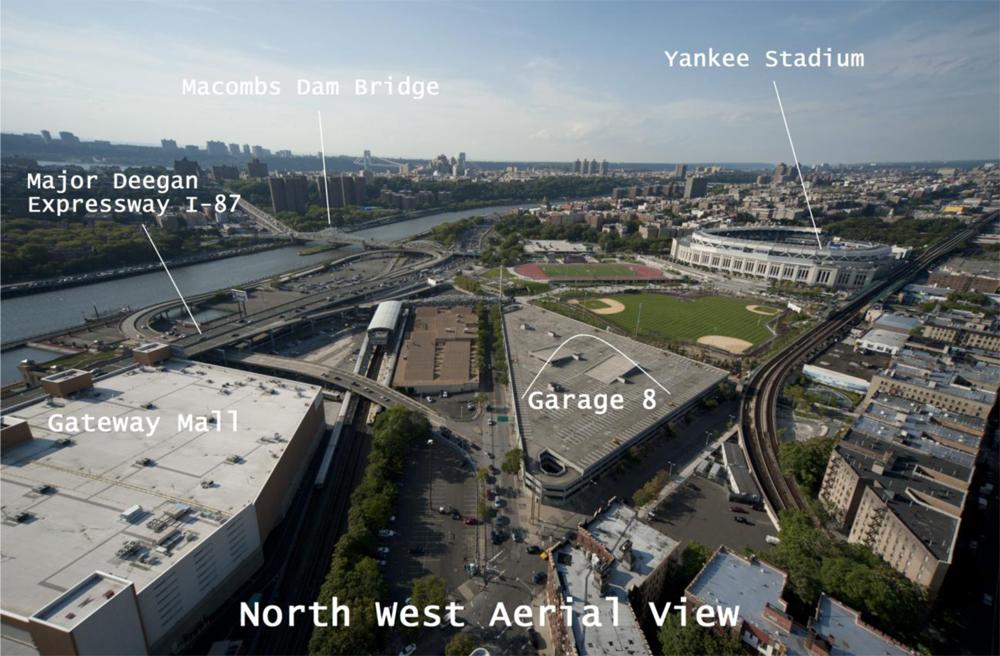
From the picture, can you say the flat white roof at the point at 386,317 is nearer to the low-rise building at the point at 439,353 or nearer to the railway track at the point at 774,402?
the low-rise building at the point at 439,353

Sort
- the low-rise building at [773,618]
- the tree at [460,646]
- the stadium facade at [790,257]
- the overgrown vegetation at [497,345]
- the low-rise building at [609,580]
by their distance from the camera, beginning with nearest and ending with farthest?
1. the low-rise building at [773,618]
2. the low-rise building at [609,580]
3. the tree at [460,646]
4. the overgrown vegetation at [497,345]
5. the stadium facade at [790,257]

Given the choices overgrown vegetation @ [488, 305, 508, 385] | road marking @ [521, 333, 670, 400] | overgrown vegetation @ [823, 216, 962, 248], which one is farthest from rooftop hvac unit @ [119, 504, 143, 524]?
overgrown vegetation @ [823, 216, 962, 248]

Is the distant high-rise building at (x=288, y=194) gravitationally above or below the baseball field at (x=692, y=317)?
above

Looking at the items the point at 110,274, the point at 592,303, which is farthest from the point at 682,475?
the point at 110,274

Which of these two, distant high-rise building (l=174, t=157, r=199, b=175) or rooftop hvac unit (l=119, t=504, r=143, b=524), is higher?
distant high-rise building (l=174, t=157, r=199, b=175)

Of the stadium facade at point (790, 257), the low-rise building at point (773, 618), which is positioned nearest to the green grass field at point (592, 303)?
the stadium facade at point (790, 257)

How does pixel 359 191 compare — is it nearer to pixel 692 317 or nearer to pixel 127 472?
pixel 692 317

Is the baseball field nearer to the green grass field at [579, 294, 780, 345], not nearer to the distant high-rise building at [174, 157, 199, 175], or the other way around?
the green grass field at [579, 294, 780, 345]
